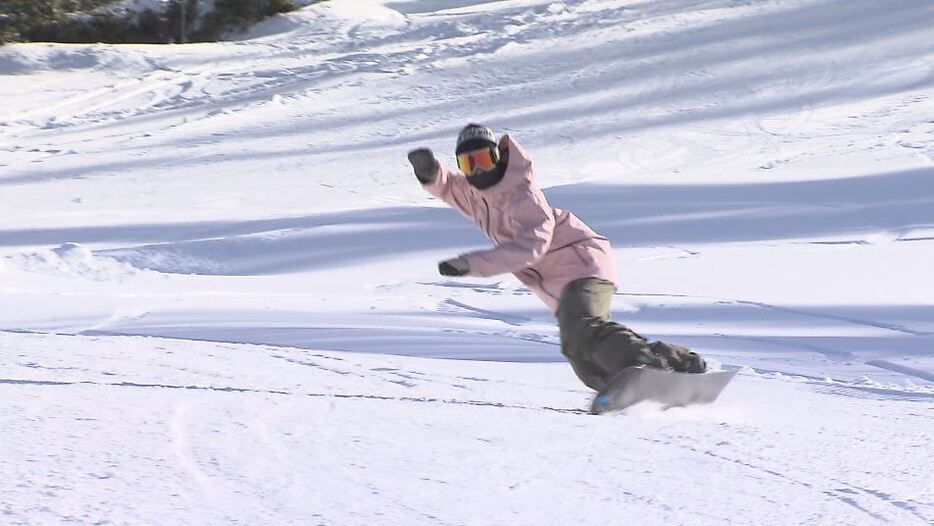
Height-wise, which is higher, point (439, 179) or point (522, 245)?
point (439, 179)

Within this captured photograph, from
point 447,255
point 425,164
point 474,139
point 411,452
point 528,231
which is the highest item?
point 474,139

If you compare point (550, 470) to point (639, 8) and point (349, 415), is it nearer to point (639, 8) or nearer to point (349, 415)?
point (349, 415)

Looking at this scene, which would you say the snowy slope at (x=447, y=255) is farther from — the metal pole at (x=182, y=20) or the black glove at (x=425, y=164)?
the metal pole at (x=182, y=20)

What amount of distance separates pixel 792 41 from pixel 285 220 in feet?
28.5

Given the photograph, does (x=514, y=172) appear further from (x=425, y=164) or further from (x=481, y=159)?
(x=425, y=164)

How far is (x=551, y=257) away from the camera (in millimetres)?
4438

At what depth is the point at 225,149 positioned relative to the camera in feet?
43.7

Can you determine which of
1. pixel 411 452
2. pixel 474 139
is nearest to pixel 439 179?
pixel 474 139

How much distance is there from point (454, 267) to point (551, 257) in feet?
2.05

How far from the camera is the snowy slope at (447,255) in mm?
2787

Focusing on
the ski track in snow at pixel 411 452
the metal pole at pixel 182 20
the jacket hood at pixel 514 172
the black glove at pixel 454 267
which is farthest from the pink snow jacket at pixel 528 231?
the metal pole at pixel 182 20

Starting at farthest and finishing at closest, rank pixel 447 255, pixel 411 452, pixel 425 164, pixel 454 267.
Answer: pixel 447 255, pixel 425 164, pixel 454 267, pixel 411 452

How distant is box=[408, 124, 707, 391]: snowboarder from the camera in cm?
416

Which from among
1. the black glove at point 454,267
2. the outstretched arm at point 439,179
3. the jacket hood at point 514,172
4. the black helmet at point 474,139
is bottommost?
the black glove at point 454,267
